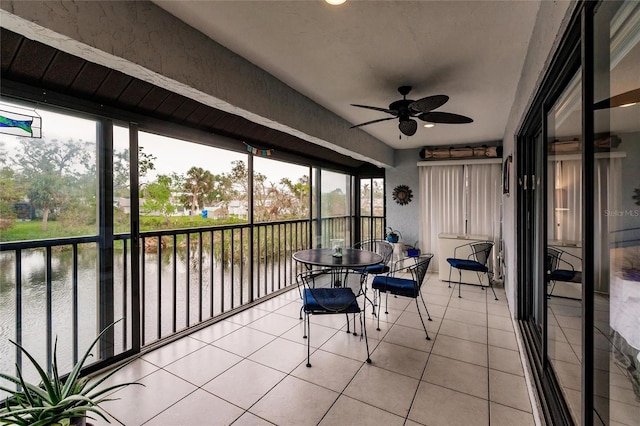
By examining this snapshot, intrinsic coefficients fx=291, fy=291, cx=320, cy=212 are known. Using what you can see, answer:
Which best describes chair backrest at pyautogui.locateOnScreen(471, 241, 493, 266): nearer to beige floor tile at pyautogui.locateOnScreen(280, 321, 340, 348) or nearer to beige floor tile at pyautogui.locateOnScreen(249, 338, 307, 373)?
beige floor tile at pyautogui.locateOnScreen(280, 321, 340, 348)

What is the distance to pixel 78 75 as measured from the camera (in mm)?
1896

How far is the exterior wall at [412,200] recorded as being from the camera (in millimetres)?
5953

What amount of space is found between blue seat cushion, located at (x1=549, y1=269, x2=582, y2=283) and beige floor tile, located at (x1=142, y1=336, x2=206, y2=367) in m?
2.86

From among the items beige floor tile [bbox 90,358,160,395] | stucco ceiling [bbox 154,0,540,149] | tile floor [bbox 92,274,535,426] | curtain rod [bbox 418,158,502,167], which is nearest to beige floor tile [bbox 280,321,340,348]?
tile floor [bbox 92,274,535,426]

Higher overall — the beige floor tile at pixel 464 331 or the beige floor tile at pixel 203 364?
the beige floor tile at pixel 203 364

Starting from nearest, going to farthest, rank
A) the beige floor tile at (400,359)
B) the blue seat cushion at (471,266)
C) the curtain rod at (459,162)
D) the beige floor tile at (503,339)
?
the beige floor tile at (400,359), the beige floor tile at (503,339), the blue seat cushion at (471,266), the curtain rod at (459,162)

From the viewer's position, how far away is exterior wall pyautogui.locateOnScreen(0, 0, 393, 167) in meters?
1.35

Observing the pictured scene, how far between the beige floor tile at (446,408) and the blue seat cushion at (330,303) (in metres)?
0.79

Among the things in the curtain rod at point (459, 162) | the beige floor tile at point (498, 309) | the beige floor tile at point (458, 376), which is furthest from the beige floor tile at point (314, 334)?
the curtain rod at point (459, 162)

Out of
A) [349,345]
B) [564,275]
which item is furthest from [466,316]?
[564,275]

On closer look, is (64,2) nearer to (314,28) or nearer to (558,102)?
(314,28)

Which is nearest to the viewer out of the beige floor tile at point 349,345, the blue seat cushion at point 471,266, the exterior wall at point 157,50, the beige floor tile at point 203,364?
the exterior wall at point 157,50

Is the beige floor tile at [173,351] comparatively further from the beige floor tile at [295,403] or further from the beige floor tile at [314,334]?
the beige floor tile at [295,403]

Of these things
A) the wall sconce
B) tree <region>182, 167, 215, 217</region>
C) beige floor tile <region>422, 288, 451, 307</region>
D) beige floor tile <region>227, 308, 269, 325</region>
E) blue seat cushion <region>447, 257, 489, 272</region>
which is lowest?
beige floor tile <region>422, 288, 451, 307</region>
